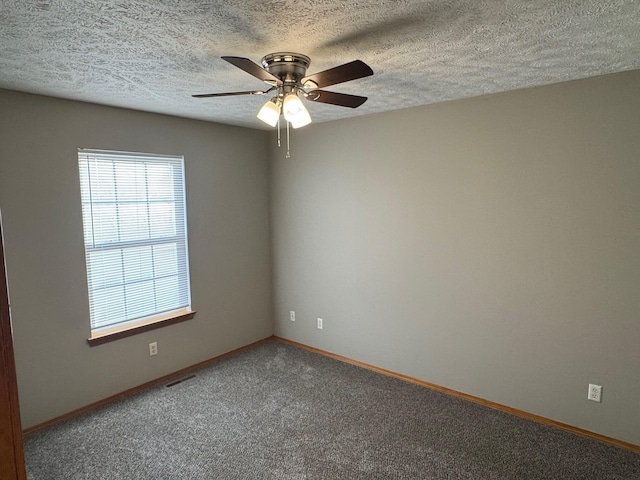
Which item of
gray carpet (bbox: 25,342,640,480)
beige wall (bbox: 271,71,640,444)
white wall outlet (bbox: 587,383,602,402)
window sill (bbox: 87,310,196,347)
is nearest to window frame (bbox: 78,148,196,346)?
window sill (bbox: 87,310,196,347)

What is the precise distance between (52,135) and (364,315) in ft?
9.71

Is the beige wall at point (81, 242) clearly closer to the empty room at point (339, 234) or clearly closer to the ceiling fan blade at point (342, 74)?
the empty room at point (339, 234)

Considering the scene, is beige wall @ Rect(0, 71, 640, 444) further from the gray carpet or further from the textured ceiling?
the textured ceiling

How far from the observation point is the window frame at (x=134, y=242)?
308 centimetres

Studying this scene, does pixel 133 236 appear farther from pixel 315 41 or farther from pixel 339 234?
pixel 315 41

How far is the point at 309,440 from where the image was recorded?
2701mm

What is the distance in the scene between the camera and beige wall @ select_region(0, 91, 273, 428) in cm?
274

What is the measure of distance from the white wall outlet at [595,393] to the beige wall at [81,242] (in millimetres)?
3156

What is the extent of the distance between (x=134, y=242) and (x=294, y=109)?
88.5 inches

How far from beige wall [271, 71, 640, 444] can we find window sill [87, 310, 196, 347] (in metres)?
1.32

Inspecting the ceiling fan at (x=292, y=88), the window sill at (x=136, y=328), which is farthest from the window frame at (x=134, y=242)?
the ceiling fan at (x=292, y=88)

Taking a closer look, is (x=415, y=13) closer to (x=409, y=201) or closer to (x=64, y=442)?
(x=409, y=201)

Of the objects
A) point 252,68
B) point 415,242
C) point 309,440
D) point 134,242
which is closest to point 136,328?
point 134,242

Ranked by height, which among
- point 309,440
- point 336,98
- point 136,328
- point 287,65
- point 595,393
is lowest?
point 309,440
